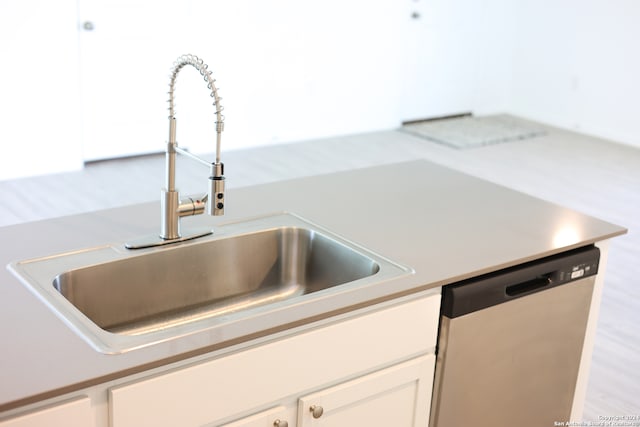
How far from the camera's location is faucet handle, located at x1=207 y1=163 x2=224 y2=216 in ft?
5.99

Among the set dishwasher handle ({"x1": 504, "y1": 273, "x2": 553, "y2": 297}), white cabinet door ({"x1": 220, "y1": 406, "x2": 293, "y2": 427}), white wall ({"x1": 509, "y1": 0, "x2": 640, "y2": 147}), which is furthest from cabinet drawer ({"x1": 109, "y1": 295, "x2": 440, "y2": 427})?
white wall ({"x1": 509, "y1": 0, "x2": 640, "y2": 147})

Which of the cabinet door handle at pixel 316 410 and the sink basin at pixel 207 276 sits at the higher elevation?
the sink basin at pixel 207 276

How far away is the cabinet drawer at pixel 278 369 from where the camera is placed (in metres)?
1.53

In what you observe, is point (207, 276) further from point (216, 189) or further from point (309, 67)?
point (309, 67)

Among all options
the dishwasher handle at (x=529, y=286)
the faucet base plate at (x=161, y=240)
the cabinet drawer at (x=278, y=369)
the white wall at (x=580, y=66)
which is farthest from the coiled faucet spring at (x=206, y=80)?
the white wall at (x=580, y=66)

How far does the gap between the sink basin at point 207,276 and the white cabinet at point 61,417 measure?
203 mm

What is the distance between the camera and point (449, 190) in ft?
8.54

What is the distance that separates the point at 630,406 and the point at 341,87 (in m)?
4.19

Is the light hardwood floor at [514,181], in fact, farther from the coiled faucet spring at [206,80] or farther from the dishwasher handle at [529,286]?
the coiled faucet spring at [206,80]

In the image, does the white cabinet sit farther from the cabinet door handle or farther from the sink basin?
the cabinet door handle

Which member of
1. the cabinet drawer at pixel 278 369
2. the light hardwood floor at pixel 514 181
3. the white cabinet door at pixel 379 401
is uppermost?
the cabinet drawer at pixel 278 369

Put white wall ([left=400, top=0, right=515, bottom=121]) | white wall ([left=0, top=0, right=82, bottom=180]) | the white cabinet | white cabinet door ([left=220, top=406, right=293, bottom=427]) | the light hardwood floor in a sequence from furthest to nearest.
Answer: white wall ([left=400, top=0, right=515, bottom=121]) → white wall ([left=0, top=0, right=82, bottom=180]) → the light hardwood floor → white cabinet door ([left=220, top=406, right=293, bottom=427]) → the white cabinet

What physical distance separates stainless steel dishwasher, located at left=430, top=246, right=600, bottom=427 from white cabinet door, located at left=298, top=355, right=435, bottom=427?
0.15 feet

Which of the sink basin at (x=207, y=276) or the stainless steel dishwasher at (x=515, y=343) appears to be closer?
the sink basin at (x=207, y=276)
